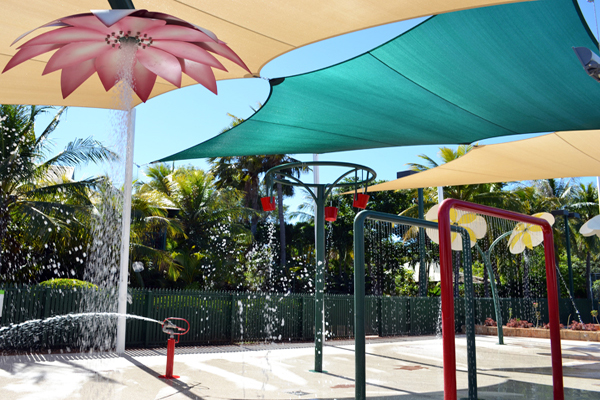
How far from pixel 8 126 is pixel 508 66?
12830 millimetres

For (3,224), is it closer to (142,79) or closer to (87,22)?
(142,79)

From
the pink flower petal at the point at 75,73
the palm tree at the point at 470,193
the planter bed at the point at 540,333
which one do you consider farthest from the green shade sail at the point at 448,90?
the palm tree at the point at 470,193

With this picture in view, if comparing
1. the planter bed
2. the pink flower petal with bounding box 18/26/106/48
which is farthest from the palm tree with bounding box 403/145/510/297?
the pink flower petal with bounding box 18/26/106/48

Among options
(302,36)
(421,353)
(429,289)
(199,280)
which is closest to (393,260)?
(429,289)

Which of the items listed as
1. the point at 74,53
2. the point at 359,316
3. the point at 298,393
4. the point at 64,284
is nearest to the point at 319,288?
the point at 298,393

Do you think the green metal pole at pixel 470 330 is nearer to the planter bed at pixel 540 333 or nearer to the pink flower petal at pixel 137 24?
the pink flower petal at pixel 137 24

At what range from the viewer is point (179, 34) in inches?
110

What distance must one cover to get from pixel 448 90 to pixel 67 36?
434cm

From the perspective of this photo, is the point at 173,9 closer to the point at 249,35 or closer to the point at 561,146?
the point at 249,35

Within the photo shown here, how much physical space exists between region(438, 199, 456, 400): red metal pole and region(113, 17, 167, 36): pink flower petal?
2706mm

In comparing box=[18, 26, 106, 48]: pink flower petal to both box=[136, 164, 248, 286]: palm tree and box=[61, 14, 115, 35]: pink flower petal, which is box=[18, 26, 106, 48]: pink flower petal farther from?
box=[136, 164, 248, 286]: palm tree

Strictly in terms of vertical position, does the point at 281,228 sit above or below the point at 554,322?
above

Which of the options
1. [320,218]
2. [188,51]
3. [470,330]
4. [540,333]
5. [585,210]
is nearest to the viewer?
[188,51]

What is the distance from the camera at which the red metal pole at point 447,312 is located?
3.92 m
